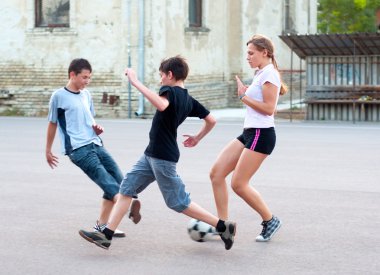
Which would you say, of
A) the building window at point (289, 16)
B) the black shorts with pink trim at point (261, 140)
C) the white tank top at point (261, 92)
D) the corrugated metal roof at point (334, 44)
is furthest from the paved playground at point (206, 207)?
the building window at point (289, 16)

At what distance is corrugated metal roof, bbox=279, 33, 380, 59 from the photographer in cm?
2477

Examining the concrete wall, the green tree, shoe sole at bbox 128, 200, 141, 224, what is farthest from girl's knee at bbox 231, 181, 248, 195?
the green tree

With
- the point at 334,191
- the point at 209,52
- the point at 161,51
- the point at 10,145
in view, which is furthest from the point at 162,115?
the point at 209,52

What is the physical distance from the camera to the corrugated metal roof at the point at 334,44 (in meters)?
24.8

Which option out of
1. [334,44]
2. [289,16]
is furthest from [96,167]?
[289,16]

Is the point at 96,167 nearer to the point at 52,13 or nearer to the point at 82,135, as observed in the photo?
the point at 82,135

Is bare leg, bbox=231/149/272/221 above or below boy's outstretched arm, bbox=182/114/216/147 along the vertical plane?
below

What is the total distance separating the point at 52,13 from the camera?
1137 inches

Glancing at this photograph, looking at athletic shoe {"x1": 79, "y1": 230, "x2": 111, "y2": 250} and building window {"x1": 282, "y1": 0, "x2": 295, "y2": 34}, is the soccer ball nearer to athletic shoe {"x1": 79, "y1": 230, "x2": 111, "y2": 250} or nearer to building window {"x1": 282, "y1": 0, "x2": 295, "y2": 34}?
athletic shoe {"x1": 79, "y1": 230, "x2": 111, "y2": 250}

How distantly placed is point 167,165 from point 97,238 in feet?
2.60

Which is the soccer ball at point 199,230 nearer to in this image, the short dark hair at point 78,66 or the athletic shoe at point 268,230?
the athletic shoe at point 268,230

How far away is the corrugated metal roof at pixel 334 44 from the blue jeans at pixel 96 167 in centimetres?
1617

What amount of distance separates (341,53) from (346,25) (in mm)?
26799

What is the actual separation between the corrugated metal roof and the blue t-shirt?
52.7 feet
